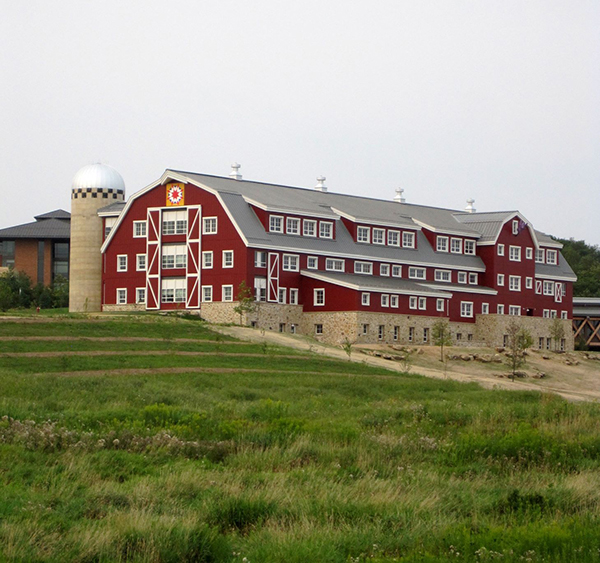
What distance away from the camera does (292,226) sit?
70188 millimetres

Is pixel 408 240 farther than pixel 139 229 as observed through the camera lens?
Yes

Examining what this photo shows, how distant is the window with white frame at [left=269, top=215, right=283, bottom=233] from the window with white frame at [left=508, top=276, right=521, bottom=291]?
23156 millimetres

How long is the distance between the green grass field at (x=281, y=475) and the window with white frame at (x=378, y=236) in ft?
132

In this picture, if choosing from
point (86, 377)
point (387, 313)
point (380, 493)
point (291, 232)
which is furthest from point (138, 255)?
point (380, 493)

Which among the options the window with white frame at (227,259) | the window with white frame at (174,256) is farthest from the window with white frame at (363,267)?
the window with white frame at (174,256)

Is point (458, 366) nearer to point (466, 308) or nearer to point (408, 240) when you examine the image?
point (466, 308)

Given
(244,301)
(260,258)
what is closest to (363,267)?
(260,258)

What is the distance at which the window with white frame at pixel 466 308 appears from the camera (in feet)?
252

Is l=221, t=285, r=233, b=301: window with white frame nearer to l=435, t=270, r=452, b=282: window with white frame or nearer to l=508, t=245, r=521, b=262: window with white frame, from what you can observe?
l=435, t=270, r=452, b=282: window with white frame

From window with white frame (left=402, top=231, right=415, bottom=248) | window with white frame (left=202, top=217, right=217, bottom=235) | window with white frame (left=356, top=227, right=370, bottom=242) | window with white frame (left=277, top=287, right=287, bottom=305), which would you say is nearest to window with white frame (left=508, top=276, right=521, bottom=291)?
window with white frame (left=402, top=231, right=415, bottom=248)

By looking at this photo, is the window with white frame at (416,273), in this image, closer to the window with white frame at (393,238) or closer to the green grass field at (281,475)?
the window with white frame at (393,238)

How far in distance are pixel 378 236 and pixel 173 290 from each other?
16668mm

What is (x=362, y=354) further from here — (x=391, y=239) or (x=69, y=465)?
(x=69, y=465)

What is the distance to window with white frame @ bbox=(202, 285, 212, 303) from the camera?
66938 millimetres
